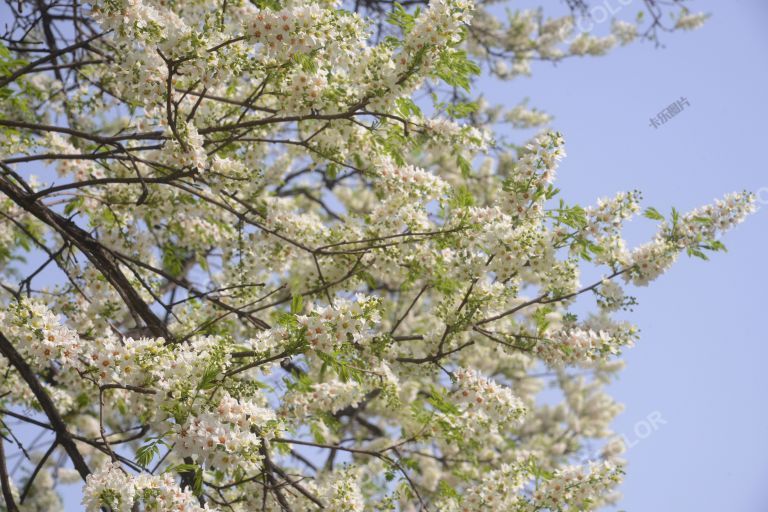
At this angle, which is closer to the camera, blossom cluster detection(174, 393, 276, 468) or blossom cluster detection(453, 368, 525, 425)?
blossom cluster detection(174, 393, 276, 468)

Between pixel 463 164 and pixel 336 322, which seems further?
pixel 463 164

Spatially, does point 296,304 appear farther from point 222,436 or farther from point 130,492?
point 130,492

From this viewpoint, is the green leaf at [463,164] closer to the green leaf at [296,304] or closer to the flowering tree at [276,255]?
the flowering tree at [276,255]

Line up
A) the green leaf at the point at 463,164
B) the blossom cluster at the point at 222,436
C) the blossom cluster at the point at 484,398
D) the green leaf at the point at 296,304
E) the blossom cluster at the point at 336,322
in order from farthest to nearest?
the green leaf at the point at 463,164
the blossom cluster at the point at 484,398
the green leaf at the point at 296,304
the blossom cluster at the point at 336,322
the blossom cluster at the point at 222,436

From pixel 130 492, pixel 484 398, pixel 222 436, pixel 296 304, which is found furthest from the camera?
pixel 484 398

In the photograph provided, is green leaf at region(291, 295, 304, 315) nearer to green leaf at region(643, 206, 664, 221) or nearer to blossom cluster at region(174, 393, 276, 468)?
blossom cluster at region(174, 393, 276, 468)

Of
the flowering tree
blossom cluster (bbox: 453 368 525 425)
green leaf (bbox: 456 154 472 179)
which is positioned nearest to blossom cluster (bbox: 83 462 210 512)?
the flowering tree

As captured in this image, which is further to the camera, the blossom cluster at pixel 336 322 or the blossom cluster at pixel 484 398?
the blossom cluster at pixel 484 398

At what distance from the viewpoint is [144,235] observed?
5500 millimetres

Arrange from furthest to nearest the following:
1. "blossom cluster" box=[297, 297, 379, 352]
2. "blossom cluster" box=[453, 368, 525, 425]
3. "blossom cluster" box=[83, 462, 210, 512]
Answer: "blossom cluster" box=[453, 368, 525, 425] → "blossom cluster" box=[297, 297, 379, 352] → "blossom cluster" box=[83, 462, 210, 512]

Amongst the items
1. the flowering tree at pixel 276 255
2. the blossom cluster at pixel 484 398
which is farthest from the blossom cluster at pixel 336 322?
the blossom cluster at pixel 484 398

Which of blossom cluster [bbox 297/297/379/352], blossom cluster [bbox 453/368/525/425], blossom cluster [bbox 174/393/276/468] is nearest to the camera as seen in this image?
blossom cluster [bbox 174/393/276/468]

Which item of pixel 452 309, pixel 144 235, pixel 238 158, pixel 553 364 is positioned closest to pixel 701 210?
pixel 553 364

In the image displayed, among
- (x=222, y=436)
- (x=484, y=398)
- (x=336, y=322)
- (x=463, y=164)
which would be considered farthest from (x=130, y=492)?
(x=463, y=164)
